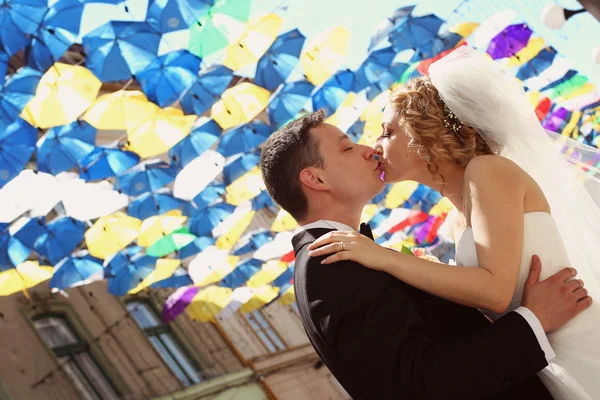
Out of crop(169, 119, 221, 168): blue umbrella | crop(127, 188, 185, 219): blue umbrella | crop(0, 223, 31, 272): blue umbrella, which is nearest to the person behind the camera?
crop(169, 119, 221, 168): blue umbrella

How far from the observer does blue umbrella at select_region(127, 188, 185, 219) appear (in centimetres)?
915

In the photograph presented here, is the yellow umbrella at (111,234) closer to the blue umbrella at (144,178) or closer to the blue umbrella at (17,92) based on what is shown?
the blue umbrella at (144,178)

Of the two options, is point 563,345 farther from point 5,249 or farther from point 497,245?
point 5,249

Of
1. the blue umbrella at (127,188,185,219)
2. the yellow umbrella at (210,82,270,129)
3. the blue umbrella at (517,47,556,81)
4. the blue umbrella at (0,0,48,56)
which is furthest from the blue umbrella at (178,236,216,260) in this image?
the blue umbrella at (517,47,556,81)

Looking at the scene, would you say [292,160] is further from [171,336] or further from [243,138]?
[171,336]

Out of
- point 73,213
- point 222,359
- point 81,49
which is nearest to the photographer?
point 81,49

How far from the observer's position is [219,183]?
31.8ft

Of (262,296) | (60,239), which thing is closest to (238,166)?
(60,239)

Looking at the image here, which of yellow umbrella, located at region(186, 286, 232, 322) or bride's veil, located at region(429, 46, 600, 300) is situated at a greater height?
bride's veil, located at region(429, 46, 600, 300)

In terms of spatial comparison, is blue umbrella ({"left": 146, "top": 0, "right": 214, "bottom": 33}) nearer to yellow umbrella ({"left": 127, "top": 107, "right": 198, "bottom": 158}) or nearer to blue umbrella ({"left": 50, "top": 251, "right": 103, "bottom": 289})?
yellow umbrella ({"left": 127, "top": 107, "right": 198, "bottom": 158})

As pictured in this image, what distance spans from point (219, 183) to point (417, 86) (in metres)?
6.88

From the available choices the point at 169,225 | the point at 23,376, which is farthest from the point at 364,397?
the point at 23,376

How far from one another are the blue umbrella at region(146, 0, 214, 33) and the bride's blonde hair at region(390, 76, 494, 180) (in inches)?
164

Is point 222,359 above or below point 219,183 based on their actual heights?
below
